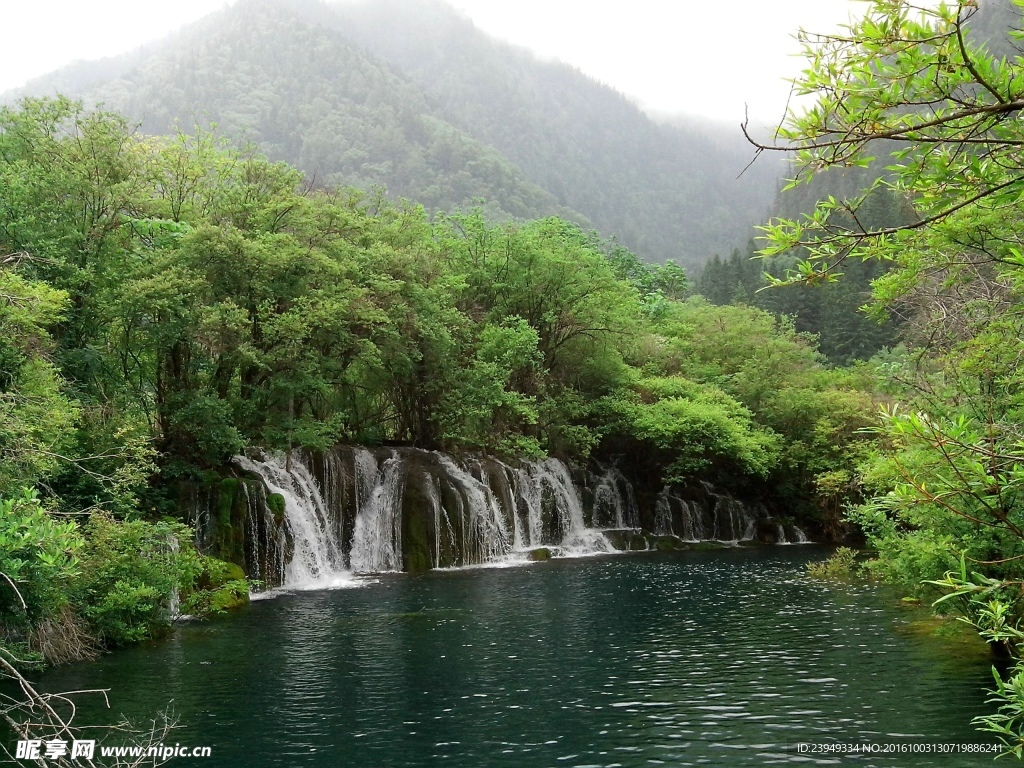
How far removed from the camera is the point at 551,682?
13.5 m

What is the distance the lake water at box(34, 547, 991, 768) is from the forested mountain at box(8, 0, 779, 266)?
7372 cm

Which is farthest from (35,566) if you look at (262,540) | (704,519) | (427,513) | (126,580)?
(704,519)

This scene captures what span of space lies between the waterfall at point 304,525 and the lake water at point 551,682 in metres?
4.31

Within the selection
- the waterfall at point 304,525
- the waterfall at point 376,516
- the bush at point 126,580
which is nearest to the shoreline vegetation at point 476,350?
the bush at point 126,580

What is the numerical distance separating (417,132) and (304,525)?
105093 millimetres

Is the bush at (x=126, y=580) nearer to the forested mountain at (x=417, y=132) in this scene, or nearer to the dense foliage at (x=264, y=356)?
the dense foliage at (x=264, y=356)

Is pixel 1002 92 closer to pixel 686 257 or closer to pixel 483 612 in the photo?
pixel 483 612

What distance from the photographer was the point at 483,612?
20.0m

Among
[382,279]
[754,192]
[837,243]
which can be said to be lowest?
[837,243]

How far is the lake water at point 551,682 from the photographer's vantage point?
10383mm

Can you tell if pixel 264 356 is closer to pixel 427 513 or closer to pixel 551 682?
pixel 427 513

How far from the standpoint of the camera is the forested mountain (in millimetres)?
110625

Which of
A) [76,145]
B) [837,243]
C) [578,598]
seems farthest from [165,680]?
[76,145]

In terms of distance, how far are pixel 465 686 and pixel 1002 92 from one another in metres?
12.1
